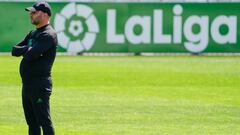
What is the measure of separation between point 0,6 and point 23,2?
0.92 m

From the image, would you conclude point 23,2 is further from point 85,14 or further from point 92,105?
point 92,105

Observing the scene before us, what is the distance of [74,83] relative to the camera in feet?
73.5

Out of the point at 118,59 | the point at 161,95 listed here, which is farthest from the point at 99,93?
the point at 118,59

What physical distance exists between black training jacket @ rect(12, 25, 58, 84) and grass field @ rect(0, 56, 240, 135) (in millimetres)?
2904

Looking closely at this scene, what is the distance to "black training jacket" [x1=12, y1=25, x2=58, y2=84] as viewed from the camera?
34.6 feet

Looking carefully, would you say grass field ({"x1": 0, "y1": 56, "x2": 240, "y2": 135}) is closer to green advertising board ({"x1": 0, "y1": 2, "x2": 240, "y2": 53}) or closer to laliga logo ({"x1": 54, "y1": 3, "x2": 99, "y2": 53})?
laliga logo ({"x1": 54, "y1": 3, "x2": 99, "y2": 53})

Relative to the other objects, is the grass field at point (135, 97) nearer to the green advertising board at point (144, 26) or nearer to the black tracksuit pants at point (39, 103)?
the black tracksuit pants at point (39, 103)

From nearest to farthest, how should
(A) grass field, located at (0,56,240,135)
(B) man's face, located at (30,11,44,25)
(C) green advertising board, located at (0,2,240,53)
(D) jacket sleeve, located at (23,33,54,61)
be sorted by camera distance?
(D) jacket sleeve, located at (23,33,54,61)
(B) man's face, located at (30,11,44,25)
(A) grass field, located at (0,56,240,135)
(C) green advertising board, located at (0,2,240,53)

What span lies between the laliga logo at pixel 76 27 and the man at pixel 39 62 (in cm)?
2271

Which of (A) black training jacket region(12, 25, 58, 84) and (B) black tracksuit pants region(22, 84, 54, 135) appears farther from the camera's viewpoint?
(B) black tracksuit pants region(22, 84, 54, 135)

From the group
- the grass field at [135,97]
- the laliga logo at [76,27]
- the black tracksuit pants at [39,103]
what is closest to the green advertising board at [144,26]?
the laliga logo at [76,27]

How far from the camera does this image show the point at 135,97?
63.2 ft

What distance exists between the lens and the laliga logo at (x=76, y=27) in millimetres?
33469

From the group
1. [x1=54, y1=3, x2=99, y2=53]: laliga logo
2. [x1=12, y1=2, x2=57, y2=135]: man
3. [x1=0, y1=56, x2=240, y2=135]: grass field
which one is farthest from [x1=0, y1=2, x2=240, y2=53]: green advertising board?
[x1=12, y1=2, x2=57, y2=135]: man
